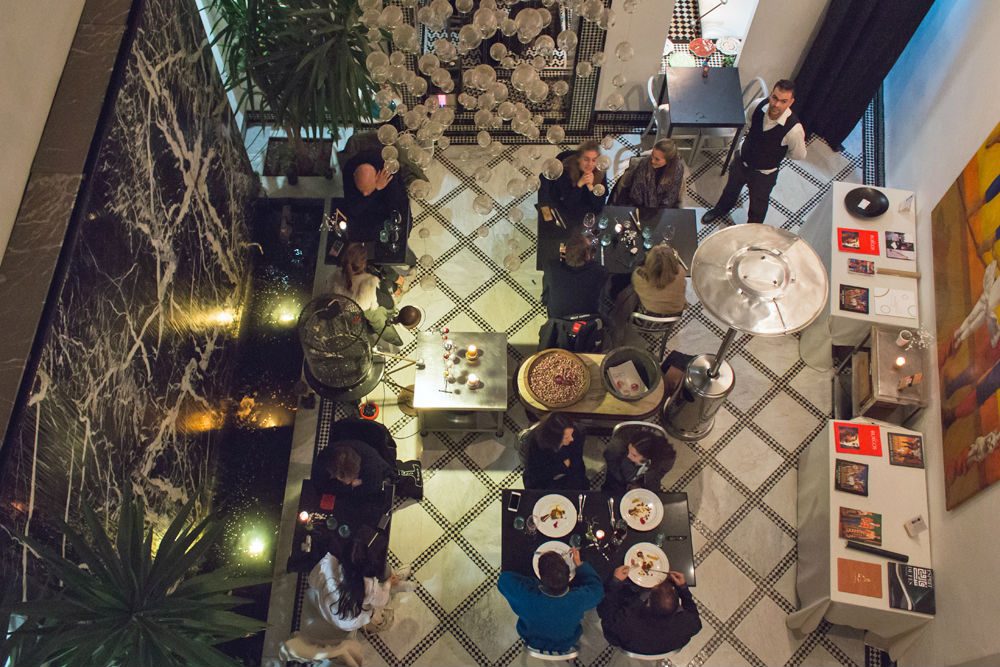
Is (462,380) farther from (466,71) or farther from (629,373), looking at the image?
(466,71)

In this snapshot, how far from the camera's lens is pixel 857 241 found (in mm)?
6441

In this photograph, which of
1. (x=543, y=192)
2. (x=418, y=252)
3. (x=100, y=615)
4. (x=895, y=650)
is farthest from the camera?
(x=418, y=252)

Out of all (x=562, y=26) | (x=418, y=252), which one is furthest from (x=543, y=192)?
(x=562, y=26)

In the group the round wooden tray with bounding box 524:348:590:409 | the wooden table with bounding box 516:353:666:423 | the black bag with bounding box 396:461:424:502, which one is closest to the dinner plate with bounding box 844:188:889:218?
the wooden table with bounding box 516:353:666:423

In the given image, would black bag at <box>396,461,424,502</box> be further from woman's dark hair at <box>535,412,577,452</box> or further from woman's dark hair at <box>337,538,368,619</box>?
woman's dark hair at <box>535,412,577,452</box>

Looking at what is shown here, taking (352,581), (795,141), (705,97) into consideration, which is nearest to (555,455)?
(352,581)

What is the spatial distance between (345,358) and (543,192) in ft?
7.54

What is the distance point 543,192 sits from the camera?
6.78m

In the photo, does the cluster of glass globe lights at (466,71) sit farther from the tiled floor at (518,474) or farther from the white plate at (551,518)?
the white plate at (551,518)

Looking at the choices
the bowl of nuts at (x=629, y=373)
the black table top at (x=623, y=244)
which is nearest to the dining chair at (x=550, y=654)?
the bowl of nuts at (x=629, y=373)

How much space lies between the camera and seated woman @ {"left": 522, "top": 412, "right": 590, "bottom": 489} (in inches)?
216

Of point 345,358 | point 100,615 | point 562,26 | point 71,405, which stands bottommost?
point 100,615

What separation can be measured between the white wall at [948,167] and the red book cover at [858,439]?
41 cm

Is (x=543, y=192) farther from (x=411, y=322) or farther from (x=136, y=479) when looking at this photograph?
(x=136, y=479)
